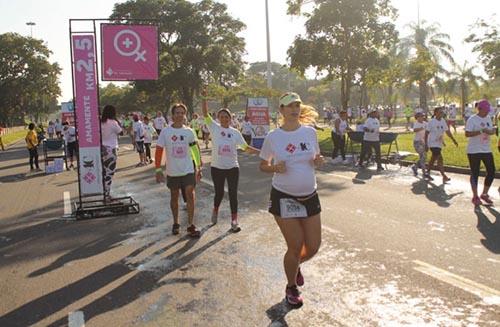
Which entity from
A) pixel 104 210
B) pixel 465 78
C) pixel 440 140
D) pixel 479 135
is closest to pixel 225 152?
pixel 104 210

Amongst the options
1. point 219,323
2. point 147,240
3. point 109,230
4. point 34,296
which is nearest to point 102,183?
point 109,230

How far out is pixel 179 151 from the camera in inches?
300

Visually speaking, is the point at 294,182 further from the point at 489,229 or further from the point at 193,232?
the point at 489,229

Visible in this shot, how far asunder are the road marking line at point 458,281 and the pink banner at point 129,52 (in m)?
5.88

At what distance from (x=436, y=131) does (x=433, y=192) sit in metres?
2.12

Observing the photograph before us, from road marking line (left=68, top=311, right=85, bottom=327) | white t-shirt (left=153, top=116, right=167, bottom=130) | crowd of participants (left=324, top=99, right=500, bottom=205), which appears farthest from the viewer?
white t-shirt (left=153, top=116, right=167, bottom=130)

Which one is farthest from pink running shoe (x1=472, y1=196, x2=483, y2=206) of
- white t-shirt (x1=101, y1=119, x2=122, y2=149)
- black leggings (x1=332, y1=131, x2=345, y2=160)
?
black leggings (x1=332, y1=131, x2=345, y2=160)

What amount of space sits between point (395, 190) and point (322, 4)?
17238 millimetres

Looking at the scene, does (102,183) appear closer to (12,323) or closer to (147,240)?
(147,240)

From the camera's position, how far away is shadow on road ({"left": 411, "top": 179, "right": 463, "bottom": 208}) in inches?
389

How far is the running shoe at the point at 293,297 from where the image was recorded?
476 centimetres

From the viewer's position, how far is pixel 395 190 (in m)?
11.4

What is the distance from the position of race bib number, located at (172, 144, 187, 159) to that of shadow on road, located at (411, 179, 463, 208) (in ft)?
15.7

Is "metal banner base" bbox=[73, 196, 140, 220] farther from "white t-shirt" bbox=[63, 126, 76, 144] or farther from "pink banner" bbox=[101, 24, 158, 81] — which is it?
"white t-shirt" bbox=[63, 126, 76, 144]
